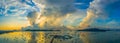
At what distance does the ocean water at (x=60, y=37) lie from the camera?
526 cm

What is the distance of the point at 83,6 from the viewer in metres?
5.30

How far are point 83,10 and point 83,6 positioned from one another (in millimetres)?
82

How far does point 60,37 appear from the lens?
211 inches

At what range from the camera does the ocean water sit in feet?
17.3

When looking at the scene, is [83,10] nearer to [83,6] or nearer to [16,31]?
[83,6]

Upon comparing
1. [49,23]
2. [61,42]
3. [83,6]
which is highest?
[83,6]

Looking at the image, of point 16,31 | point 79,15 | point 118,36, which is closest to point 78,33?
point 79,15

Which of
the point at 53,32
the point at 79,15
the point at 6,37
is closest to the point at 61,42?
the point at 53,32

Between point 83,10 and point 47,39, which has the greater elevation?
point 83,10

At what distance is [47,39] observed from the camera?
5395 mm

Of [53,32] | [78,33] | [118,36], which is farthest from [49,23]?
[118,36]

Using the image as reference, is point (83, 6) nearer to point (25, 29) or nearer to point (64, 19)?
point (64, 19)

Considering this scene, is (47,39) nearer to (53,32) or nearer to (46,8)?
(53,32)

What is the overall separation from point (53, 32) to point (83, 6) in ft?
2.63
